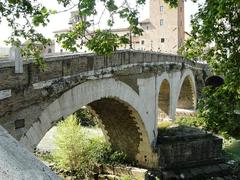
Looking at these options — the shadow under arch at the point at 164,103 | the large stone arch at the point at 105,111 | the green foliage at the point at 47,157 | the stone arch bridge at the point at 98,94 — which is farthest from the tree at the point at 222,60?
the shadow under arch at the point at 164,103

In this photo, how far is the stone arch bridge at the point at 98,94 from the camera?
694 cm

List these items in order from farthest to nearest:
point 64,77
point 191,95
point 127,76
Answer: point 191,95 < point 127,76 < point 64,77

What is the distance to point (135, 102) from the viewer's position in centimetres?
1404

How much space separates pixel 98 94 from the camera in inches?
420

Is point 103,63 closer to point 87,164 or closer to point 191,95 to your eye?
point 87,164

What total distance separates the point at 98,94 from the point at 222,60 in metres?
4.84

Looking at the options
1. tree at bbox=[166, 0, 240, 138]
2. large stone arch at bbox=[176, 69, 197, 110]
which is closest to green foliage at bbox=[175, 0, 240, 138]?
tree at bbox=[166, 0, 240, 138]

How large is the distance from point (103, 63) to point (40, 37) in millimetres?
5147

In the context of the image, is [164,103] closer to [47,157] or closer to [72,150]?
[47,157]

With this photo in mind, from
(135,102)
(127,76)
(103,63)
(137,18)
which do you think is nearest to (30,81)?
(137,18)

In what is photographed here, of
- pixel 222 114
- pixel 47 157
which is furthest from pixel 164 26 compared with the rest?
pixel 222 114

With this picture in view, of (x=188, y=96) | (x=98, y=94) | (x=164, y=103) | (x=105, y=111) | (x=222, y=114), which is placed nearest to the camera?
(x=222, y=114)

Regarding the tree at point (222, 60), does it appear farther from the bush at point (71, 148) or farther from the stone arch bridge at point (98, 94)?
the bush at point (71, 148)

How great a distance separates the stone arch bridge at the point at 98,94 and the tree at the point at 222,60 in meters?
3.00
